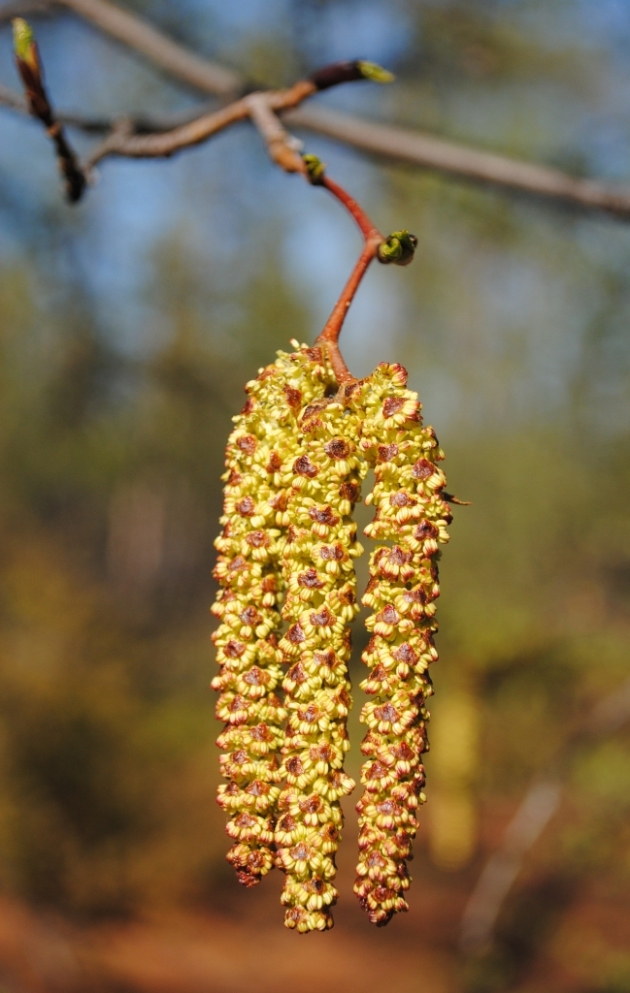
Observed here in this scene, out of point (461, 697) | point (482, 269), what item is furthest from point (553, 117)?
point (461, 697)

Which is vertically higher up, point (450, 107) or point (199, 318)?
point (199, 318)

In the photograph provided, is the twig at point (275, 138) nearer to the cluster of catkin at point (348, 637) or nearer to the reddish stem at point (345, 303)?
the reddish stem at point (345, 303)

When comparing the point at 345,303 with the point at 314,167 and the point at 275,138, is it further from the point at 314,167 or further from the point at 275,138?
the point at 275,138

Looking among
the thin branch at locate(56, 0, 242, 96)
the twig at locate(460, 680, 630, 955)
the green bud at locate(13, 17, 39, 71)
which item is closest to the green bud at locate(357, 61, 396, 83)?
the green bud at locate(13, 17, 39, 71)

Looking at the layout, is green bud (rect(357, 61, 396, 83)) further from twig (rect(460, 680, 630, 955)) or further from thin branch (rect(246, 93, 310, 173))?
twig (rect(460, 680, 630, 955))

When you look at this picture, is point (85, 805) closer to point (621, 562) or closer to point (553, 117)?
point (553, 117)

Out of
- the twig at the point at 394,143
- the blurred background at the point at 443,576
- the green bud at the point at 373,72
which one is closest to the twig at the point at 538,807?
the blurred background at the point at 443,576
